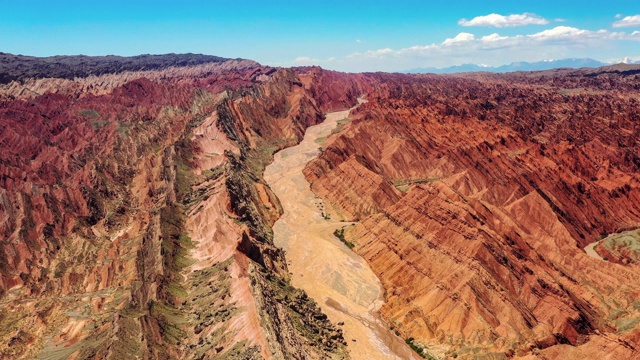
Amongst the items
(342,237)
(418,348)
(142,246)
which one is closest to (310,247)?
(342,237)

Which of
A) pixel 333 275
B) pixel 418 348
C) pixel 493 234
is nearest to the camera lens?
pixel 418 348

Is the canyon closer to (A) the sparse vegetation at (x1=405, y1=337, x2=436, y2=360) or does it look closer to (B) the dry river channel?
(A) the sparse vegetation at (x1=405, y1=337, x2=436, y2=360)

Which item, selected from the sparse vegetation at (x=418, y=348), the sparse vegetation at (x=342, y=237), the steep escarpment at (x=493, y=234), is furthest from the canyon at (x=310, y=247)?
the sparse vegetation at (x=342, y=237)

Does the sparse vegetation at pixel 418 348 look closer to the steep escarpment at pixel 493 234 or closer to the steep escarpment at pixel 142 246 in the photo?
the steep escarpment at pixel 493 234

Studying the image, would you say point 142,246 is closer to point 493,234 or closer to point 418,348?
point 418,348

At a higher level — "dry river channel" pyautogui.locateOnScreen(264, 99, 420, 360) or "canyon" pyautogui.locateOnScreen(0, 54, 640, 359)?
"canyon" pyautogui.locateOnScreen(0, 54, 640, 359)

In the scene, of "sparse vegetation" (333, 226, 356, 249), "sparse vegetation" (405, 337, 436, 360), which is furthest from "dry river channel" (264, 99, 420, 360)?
"sparse vegetation" (333, 226, 356, 249)

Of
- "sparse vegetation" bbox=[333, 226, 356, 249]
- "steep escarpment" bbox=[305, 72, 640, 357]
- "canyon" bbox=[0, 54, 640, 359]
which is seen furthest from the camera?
"sparse vegetation" bbox=[333, 226, 356, 249]

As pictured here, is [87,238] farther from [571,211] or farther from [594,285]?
[571,211]
